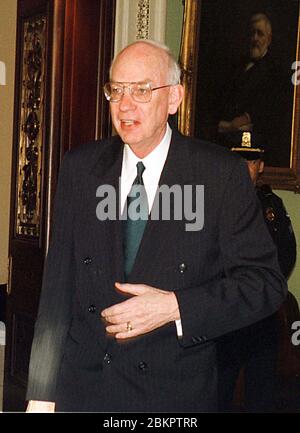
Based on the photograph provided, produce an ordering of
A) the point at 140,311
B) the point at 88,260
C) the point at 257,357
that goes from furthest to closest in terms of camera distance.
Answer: the point at 257,357
the point at 88,260
the point at 140,311

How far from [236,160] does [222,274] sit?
32 cm

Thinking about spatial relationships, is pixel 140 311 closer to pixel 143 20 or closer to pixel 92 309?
pixel 92 309

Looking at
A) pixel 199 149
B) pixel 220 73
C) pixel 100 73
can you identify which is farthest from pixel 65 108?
pixel 199 149

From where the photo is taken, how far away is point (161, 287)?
230 centimetres

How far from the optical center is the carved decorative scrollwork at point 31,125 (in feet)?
19.2

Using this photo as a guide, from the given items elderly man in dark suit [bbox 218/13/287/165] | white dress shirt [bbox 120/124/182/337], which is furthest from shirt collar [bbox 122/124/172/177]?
elderly man in dark suit [bbox 218/13/287/165]

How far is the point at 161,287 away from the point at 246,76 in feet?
15.4

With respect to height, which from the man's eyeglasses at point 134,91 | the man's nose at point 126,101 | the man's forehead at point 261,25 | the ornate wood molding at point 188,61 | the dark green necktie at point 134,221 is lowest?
the dark green necktie at point 134,221

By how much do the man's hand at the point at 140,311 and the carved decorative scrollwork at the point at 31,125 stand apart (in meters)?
3.75

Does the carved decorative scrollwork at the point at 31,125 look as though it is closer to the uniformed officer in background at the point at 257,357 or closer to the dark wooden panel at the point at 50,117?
the dark wooden panel at the point at 50,117

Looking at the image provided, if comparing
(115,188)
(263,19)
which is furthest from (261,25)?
(115,188)

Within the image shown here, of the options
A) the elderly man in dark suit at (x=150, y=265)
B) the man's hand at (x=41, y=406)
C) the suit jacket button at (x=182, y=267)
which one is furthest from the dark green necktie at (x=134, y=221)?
the man's hand at (x=41, y=406)

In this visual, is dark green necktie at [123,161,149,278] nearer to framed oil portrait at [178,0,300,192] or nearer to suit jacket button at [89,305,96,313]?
suit jacket button at [89,305,96,313]
